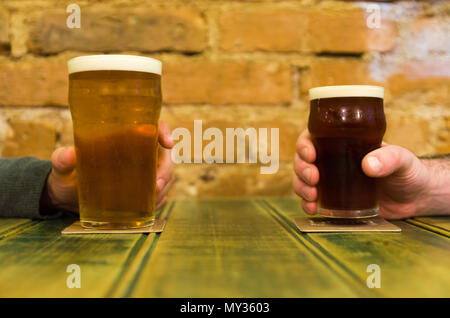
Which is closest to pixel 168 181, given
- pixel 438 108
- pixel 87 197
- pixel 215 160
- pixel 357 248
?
pixel 87 197

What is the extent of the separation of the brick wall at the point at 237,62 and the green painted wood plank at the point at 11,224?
1.69ft

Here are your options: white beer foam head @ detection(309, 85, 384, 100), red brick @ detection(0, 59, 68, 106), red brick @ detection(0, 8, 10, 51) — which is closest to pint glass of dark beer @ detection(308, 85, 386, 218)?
white beer foam head @ detection(309, 85, 384, 100)

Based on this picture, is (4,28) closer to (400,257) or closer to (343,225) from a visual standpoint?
(343,225)

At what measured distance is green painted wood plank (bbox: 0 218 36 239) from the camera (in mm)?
810

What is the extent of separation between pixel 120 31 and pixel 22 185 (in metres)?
0.62

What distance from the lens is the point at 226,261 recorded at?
0.58 m

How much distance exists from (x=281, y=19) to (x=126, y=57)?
2.70 ft

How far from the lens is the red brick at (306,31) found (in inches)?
56.6

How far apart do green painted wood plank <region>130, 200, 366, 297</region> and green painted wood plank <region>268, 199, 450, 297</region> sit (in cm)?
4

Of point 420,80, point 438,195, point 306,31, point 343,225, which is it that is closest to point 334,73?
point 306,31

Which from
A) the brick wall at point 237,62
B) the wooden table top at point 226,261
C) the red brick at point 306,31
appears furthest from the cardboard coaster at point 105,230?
the red brick at point 306,31

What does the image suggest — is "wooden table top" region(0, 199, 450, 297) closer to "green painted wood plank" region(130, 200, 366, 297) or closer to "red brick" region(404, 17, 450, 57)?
"green painted wood plank" region(130, 200, 366, 297)

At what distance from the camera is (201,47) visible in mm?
1416

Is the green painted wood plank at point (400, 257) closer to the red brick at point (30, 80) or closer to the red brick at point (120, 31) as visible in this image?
the red brick at point (120, 31)
